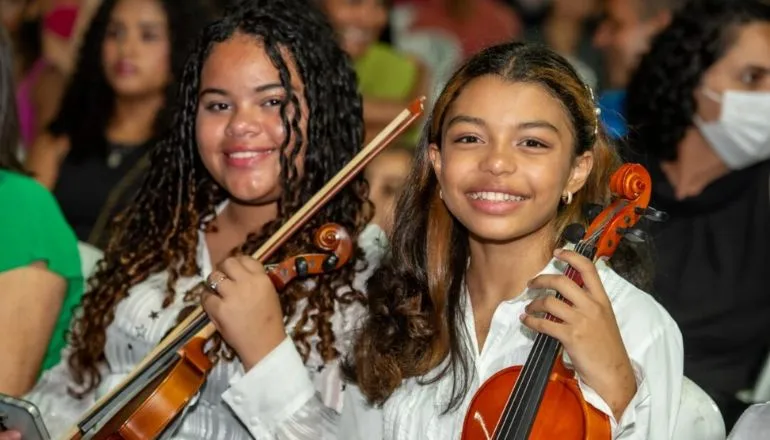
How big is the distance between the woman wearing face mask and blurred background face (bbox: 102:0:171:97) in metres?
1.47

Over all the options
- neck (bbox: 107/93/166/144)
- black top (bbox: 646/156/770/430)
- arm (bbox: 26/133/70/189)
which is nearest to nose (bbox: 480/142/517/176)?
black top (bbox: 646/156/770/430)

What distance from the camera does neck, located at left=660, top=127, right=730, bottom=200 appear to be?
138 inches

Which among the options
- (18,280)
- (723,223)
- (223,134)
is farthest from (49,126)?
(723,223)

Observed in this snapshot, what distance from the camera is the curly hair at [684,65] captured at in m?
3.54

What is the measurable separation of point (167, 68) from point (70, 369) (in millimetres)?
1557

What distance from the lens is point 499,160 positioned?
2.25m

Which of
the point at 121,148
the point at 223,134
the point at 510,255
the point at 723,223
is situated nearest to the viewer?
the point at 510,255

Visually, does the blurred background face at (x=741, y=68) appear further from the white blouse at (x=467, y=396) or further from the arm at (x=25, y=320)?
the arm at (x=25, y=320)

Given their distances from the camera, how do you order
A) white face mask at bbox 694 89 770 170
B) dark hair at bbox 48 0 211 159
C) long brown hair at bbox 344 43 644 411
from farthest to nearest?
dark hair at bbox 48 0 211 159
white face mask at bbox 694 89 770 170
long brown hair at bbox 344 43 644 411

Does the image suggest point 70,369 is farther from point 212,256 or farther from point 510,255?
point 510,255

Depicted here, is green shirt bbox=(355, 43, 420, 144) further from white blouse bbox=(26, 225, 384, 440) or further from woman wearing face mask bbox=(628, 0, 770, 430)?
white blouse bbox=(26, 225, 384, 440)

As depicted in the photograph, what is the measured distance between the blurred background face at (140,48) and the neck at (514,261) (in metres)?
2.07

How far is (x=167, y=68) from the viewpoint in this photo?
425 centimetres

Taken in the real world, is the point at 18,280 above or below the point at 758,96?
below
